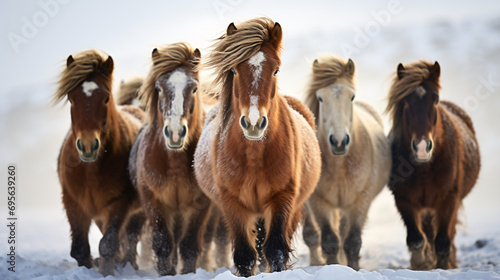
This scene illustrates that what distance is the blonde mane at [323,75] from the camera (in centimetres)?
722

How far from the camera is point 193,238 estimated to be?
244 inches

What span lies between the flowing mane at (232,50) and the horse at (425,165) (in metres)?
2.69

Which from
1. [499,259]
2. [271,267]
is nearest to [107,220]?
[271,267]

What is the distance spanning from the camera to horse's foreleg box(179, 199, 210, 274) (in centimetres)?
615

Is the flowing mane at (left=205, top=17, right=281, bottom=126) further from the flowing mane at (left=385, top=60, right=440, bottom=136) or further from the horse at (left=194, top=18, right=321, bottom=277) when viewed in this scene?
the flowing mane at (left=385, top=60, right=440, bottom=136)

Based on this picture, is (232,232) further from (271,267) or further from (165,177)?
(165,177)

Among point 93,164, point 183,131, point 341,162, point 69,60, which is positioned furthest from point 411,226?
point 69,60

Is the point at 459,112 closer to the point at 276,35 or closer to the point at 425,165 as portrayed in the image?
the point at 425,165

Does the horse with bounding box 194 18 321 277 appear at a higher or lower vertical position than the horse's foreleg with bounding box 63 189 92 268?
higher

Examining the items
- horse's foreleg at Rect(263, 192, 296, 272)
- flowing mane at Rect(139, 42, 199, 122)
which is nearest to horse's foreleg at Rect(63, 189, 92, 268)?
flowing mane at Rect(139, 42, 199, 122)

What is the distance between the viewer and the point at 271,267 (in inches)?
179

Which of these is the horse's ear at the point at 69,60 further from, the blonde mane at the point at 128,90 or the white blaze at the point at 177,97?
the blonde mane at the point at 128,90

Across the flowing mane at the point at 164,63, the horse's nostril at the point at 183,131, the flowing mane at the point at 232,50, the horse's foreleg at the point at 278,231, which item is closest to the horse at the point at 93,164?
the flowing mane at the point at 164,63

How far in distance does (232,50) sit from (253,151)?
93 cm
